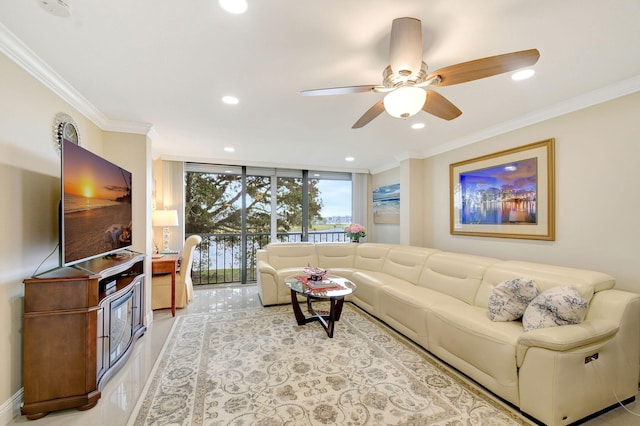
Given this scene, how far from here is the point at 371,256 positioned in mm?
4555

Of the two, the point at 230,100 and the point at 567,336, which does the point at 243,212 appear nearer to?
the point at 230,100

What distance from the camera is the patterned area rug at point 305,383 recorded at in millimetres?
1795

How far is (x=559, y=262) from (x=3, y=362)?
460 cm

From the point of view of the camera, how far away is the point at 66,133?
2.39 meters

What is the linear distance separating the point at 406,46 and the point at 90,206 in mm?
2628

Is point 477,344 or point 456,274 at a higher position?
point 456,274

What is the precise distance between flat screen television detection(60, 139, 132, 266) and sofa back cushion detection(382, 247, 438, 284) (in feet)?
11.2

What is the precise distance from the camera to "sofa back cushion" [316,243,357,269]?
4824 millimetres

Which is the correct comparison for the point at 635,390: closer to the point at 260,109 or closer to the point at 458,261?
the point at 458,261

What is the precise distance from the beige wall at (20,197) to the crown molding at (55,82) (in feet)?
0.16

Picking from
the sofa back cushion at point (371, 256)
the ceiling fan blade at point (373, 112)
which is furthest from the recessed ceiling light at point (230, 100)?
the sofa back cushion at point (371, 256)

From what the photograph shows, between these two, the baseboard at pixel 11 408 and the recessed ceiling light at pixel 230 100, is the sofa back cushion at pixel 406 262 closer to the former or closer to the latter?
the recessed ceiling light at pixel 230 100

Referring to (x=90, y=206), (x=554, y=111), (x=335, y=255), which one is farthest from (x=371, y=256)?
(x=90, y=206)

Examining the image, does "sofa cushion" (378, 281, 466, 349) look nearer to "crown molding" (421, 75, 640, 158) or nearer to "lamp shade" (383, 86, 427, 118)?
"lamp shade" (383, 86, 427, 118)
